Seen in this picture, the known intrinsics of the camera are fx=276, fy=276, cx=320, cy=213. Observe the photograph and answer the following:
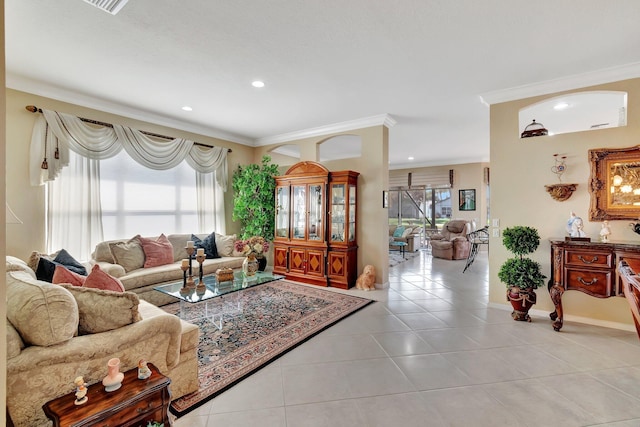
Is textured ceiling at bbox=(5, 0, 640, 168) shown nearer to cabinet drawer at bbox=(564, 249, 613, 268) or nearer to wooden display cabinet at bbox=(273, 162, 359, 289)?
wooden display cabinet at bbox=(273, 162, 359, 289)

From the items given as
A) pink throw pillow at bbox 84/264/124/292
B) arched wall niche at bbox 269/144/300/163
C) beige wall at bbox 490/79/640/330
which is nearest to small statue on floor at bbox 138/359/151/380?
pink throw pillow at bbox 84/264/124/292

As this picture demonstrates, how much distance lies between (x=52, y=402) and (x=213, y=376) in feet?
3.50

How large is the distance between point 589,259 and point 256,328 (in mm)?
3617

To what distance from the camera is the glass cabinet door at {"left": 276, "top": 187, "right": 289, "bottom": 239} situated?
A: 5414 millimetres

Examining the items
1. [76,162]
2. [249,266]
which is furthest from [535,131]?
[76,162]

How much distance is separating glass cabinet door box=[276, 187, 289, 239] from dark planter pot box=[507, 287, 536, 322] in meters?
3.66

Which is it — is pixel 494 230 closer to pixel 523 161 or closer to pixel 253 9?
pixel 523 161

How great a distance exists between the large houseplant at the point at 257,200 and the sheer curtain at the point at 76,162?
4.40 feet

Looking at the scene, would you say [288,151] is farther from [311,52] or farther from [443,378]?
[443,378]

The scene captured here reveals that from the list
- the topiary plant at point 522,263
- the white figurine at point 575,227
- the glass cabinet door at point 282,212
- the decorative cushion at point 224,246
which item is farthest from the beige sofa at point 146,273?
the white figurine at point 575,227

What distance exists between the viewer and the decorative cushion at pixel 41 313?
144 cm

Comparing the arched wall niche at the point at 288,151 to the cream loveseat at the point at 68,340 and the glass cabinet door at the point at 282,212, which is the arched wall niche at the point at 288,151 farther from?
the cream loveseat at the point at 68,340

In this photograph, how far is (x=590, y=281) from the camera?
2.88 m

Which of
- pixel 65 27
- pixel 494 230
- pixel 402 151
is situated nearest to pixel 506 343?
pixel 494 230
